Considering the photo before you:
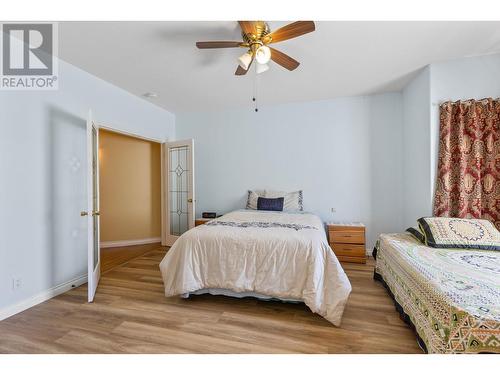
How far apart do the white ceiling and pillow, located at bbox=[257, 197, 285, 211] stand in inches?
67.5

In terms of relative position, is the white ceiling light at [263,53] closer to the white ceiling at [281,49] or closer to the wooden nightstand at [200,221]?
the white ceiling at [281,49]

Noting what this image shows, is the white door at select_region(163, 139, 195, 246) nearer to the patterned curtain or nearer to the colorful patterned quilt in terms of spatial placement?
the colorful patterned quilt

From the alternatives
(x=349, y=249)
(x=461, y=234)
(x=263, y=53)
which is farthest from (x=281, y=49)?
(x=349, y=249)

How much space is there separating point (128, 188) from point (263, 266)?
3717 millimetres

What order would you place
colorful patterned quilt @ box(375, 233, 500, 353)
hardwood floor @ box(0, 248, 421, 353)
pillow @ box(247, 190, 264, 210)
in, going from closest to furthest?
1. colorful patterned quilt @ box(375, 233, 500, 353)
2. hardwood floor @ box(0, 248, 421, 353)
3. pillow @ box(247, 190, 264, 210)

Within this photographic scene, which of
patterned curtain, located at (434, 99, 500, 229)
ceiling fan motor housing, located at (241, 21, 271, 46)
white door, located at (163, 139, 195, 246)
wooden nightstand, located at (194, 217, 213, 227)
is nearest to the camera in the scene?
ceiling fan motor housing, located at (241, 21, 271, 46)

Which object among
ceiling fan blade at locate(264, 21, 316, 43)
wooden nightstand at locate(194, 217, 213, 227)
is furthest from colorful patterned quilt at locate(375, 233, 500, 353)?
wooden nightstand at locate(194, 217, 213, 227)

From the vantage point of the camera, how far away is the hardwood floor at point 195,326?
5.33 feet

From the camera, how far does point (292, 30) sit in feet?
5.70

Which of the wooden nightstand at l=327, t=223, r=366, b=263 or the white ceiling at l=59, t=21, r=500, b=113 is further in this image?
the wooden nightstand at l=327, t=223, r=366, b=263

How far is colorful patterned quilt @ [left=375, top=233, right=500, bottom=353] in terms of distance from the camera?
45.3 inches

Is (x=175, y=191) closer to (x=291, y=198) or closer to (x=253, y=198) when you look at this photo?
(x=253, y=198)

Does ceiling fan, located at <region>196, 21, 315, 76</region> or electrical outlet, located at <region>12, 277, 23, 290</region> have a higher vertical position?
ceiling fan, located at <region>196, 21, 315, 76</region>

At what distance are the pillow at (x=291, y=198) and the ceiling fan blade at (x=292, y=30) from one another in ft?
8.02
